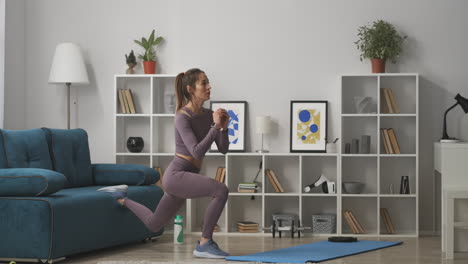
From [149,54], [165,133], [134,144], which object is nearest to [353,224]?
[165,133]

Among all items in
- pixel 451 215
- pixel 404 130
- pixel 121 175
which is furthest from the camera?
pixel 404 130

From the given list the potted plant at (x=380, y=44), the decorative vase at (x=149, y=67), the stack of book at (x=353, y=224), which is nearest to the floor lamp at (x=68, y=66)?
the decorative vase at (x=149, y=67)

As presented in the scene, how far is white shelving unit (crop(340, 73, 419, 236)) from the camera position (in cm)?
731

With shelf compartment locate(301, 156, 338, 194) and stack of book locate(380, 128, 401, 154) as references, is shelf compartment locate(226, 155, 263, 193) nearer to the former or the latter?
shelf compartment locate(301, 156, 338, 194)

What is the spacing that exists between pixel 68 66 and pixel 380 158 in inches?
125

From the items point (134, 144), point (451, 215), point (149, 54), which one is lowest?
point (451, 215)

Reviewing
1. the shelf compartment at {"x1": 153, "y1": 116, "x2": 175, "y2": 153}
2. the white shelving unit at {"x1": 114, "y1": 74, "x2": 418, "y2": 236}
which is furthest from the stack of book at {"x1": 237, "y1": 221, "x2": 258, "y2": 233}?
the shelf compartment at {"x1": 153, "y1": 116, "x2": 175, "y2": 153}

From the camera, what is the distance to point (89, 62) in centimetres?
773

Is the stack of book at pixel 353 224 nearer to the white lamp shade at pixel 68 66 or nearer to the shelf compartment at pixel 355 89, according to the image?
the shelf compartment at pixel 355 89

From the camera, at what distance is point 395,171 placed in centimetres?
736

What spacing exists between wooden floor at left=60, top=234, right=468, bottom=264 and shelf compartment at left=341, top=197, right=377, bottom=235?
1.60 feet

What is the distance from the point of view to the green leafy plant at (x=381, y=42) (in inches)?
281

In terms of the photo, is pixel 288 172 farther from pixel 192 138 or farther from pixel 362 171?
pixel 192 138

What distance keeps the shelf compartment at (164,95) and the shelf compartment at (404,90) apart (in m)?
2.07
